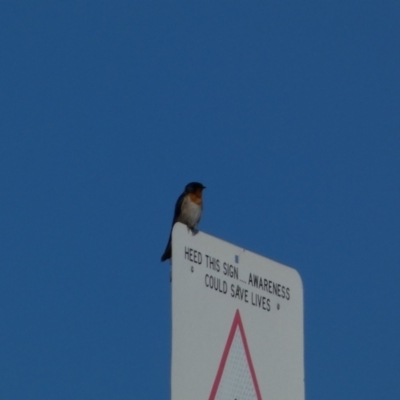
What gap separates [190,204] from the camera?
10.8m

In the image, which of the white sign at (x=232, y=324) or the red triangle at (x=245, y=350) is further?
the red triangle at (x=245, y=350)

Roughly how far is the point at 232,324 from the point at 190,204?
7775mm

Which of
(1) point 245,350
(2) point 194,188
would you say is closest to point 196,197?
(2) point 194,188

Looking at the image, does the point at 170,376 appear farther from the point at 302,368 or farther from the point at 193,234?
the point at 302,368

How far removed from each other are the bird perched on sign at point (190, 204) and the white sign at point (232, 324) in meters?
6.81

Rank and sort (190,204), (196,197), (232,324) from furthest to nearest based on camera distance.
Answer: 1. (196,197)
2. (190,204)
3. (232,324)

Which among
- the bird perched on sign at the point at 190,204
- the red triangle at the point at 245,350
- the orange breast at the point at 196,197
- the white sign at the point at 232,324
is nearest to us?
the white sign at the point at 232,324

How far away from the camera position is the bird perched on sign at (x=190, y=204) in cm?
1048

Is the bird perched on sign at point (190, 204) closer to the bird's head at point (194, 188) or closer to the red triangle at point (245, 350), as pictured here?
the bird's head at point (194, 188)

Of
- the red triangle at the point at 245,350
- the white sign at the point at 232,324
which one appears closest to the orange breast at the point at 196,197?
the white sign at the point at 232,324

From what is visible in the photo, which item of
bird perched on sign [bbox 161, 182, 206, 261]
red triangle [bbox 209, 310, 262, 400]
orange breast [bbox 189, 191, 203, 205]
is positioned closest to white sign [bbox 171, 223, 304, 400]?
red triangle [bbox 209, 310, 262, 400]

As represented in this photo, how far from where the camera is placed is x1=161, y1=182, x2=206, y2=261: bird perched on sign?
34.4 ft

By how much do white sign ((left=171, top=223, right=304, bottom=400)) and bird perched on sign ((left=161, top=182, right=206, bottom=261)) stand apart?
22.3 feet

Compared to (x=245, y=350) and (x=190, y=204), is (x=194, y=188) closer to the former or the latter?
(x=190, y=204)
